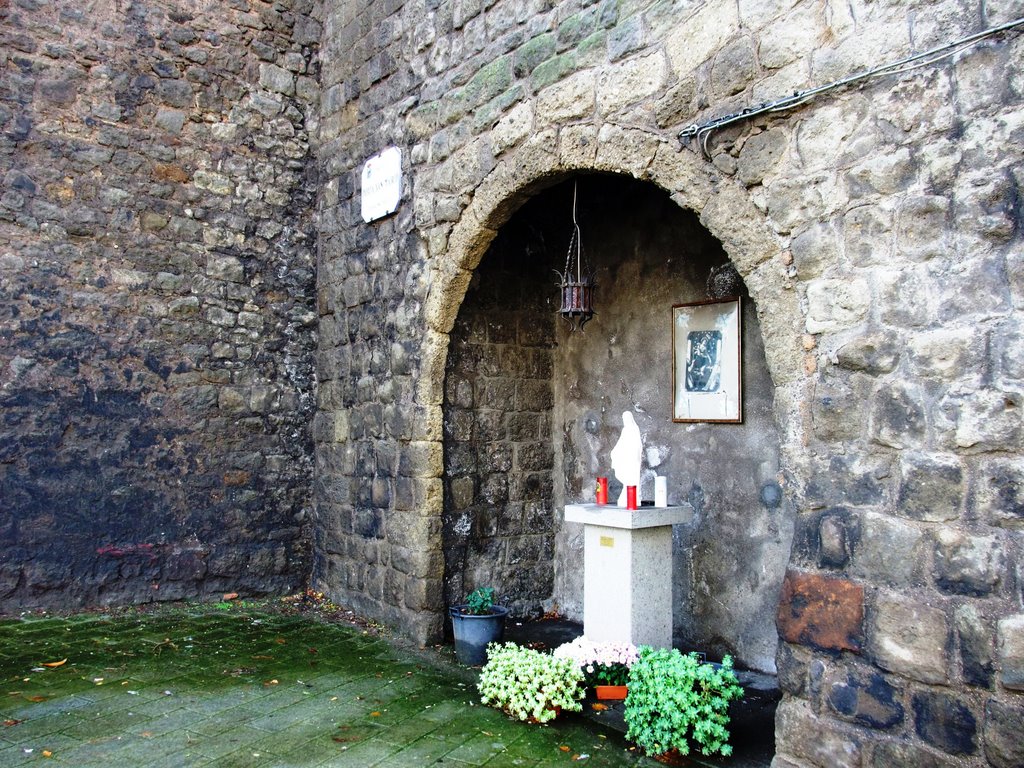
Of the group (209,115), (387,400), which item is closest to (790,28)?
(387,400)

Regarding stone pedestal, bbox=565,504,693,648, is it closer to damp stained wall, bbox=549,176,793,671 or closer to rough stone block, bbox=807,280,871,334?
damp stained wall, bbox=549,176,793,671

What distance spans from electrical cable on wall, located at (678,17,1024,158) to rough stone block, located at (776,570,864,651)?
5.34 ft

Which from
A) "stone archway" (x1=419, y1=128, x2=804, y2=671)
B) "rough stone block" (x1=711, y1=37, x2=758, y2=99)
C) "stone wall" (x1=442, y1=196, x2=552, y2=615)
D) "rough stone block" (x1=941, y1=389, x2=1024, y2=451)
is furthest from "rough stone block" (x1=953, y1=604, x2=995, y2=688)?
"stone wall" (x1=442, y1=196, x2=552, y2=615)

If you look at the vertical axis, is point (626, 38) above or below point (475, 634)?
above

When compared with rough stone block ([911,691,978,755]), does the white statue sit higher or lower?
higher

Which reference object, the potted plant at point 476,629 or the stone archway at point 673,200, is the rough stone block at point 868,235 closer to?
the stone archway at point 673,200

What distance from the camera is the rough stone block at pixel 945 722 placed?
229 cm

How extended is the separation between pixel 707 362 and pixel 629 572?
1.25 meters

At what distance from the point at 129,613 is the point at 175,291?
2.04 m

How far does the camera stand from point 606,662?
3.55m

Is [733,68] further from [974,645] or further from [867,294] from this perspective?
[974,645]

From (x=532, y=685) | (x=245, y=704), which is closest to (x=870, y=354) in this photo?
(x=532, y=685)

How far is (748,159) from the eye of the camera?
2986mm

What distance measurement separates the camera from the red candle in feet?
12.5
